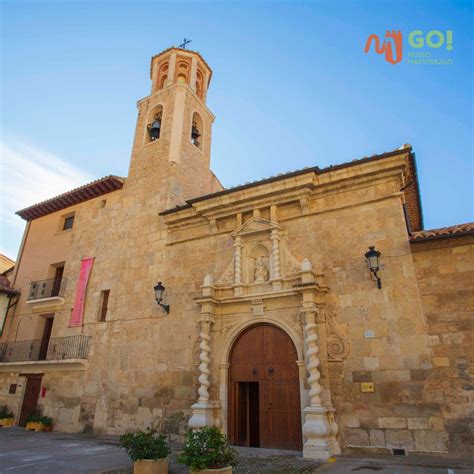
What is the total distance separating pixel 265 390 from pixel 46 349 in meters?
9.38

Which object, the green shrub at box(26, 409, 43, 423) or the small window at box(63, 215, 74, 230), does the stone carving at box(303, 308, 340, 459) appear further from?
the small window at box(63, 215, 74, 230)

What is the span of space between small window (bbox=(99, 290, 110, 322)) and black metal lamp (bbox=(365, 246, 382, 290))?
824 cm

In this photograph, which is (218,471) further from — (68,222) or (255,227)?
(68,222)

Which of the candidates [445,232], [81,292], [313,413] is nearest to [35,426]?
[81,292]

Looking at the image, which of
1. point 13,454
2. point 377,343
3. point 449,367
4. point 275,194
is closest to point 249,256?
point 275,194

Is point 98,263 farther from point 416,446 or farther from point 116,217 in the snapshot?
point 416,446

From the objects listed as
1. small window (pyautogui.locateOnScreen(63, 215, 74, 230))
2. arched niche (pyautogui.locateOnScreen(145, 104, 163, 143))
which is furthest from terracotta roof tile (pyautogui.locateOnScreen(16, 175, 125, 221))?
arched niche (pyautogui.locateOnScreen(145, 104, 163, 143))

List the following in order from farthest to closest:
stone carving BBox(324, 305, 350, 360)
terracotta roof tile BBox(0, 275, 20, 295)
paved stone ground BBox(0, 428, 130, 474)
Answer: terracotta roof tile BBox(0, 275, 20, 295), stone carving BBox(324, 305, 350, 360), paved stone ground BBox(0, 428, 130, 474)

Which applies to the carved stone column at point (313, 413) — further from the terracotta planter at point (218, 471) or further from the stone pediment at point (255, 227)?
the terracotta planter at point (218, 471)

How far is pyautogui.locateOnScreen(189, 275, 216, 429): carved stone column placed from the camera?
8039mm

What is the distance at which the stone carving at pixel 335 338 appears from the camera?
7.39 m

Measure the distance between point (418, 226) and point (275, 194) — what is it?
5.05 meters

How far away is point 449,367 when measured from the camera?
6441mm

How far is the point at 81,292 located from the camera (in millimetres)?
12383
